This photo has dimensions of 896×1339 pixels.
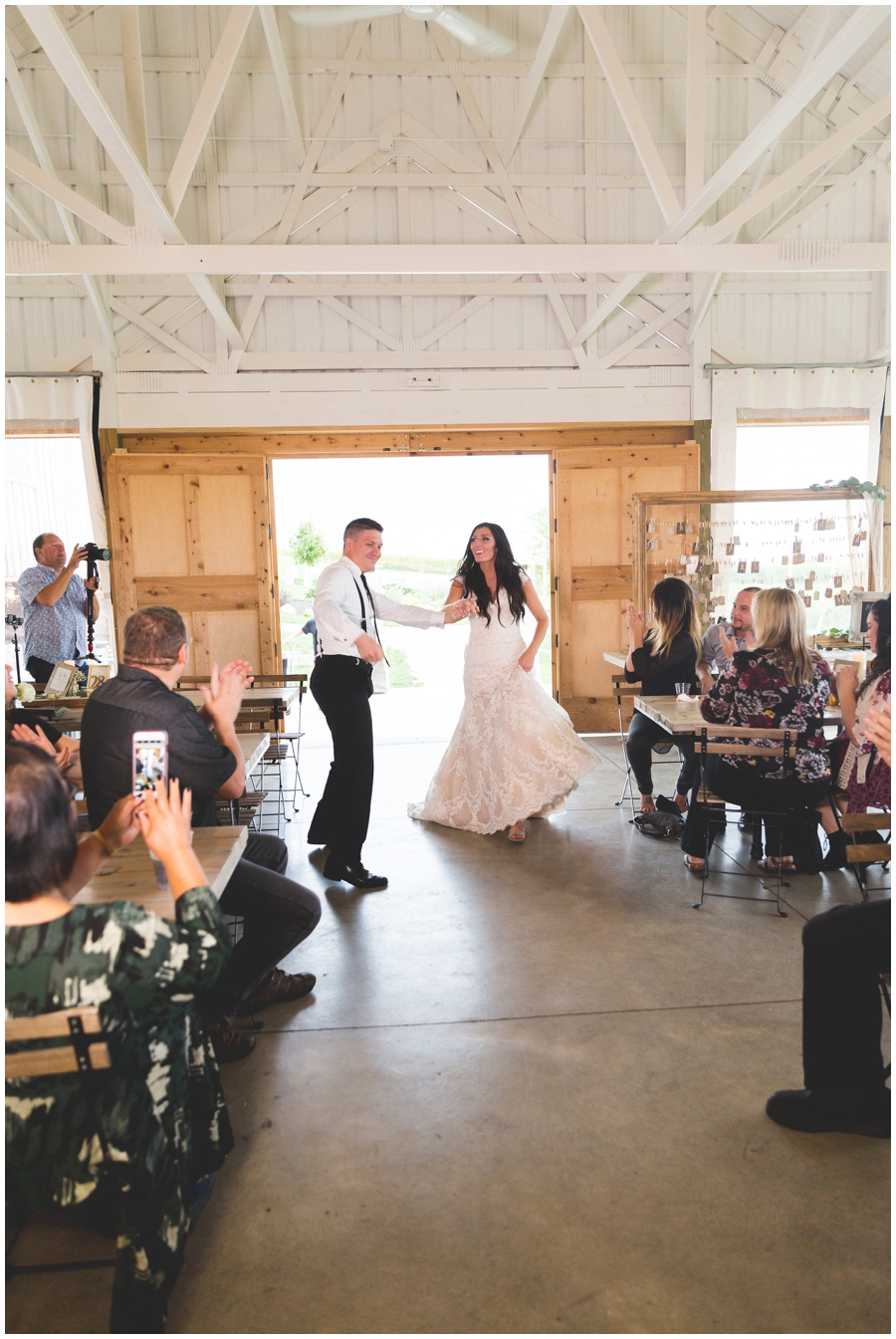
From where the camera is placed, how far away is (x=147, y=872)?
2357mm

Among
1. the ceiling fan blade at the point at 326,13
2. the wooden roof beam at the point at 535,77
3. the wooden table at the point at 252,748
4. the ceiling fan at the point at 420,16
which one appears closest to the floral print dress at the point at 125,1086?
the wooden table at the point at 252,748

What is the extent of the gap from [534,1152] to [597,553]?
675 cm

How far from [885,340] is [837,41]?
485cm

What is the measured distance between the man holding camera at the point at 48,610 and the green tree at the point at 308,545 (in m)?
6.89

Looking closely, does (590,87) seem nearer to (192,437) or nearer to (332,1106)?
(192,437)

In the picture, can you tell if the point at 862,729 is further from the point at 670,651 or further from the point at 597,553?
the point at 597,553

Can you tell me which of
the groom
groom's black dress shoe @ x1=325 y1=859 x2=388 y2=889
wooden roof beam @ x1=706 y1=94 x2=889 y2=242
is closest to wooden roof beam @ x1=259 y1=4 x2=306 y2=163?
wooden roof beam @ x1=706 y1=94 x2=889 y2=242

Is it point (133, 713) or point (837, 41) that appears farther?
point (837, 41)

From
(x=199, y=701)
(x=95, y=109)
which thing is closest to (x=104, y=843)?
(x=199, y=701)

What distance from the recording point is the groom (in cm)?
429

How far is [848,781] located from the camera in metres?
3.90

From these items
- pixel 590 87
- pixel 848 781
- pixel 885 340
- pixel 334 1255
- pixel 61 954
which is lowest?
pixel 334 1255

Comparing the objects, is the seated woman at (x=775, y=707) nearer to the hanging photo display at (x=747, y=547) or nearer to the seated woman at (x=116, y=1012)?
the seated woman at (x=116, y=1012)

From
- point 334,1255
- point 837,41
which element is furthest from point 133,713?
point 837,41
